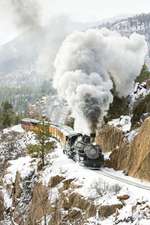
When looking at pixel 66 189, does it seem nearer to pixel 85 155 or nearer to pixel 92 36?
pixel 85 155

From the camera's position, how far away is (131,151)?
A: 1313 inches

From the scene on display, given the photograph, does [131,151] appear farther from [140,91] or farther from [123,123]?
[140,91]

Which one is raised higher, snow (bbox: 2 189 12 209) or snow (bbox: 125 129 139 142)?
snow (bbox: 125 129 139 142)

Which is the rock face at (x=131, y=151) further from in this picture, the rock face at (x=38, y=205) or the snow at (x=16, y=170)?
the snow at (x=16, y=170)

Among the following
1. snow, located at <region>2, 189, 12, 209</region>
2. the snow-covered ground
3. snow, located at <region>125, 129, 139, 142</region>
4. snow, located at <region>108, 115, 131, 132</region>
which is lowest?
snow, located at <region>2, 189, 12, 209</region>

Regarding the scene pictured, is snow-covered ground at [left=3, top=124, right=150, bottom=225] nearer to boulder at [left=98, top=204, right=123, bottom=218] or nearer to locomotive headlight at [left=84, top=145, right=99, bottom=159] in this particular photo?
boulder at [left=98, top=204, right=123, bottom=218]

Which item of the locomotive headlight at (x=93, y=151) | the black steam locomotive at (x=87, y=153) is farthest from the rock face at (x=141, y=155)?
the locomotive headlight at (x=93, y=151)

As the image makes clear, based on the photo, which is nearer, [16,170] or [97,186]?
[97,186]

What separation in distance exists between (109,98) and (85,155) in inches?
367

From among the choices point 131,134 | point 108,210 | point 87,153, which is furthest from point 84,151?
point 108,210

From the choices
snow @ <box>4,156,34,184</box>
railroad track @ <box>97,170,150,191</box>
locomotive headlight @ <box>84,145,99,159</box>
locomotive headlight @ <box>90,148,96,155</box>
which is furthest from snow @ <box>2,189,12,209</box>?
railroad track @ <box>97,170,150,191</box>

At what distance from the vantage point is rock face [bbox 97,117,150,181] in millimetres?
30358

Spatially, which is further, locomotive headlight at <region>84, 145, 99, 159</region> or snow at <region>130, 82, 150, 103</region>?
snow at <region>130, 82, 150, 103</region>

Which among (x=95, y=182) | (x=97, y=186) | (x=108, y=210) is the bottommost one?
(x=108, y=210)
